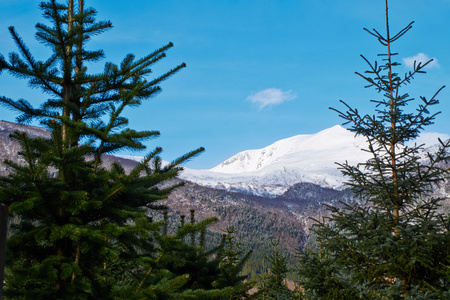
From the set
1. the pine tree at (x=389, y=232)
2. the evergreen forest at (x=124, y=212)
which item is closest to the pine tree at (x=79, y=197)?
the evergreen forest at (x=124, y=212)

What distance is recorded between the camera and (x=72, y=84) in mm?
5609

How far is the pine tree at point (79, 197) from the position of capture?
156 inches

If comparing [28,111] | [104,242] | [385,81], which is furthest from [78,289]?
[385,81]

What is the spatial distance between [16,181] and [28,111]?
148cm

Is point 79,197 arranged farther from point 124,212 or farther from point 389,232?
point 389,232

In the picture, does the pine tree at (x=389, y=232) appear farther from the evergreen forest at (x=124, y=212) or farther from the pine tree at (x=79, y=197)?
the pine tree at (x=79, y=197)

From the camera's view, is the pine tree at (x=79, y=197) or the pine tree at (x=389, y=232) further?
the pine tree at (x=389, y=232)

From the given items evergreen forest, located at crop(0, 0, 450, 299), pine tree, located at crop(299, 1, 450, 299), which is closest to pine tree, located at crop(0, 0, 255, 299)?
evergreen forest, located at crop(0, 0, 450, 299)

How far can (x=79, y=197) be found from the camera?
416 centimetres

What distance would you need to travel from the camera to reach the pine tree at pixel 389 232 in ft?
18.6

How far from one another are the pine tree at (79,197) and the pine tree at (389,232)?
8.34 feet

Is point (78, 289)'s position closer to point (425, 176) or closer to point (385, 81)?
point (425, 176)

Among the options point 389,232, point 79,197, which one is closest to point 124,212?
point 79,197

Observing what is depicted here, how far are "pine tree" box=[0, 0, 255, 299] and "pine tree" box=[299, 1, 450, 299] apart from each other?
254cm
